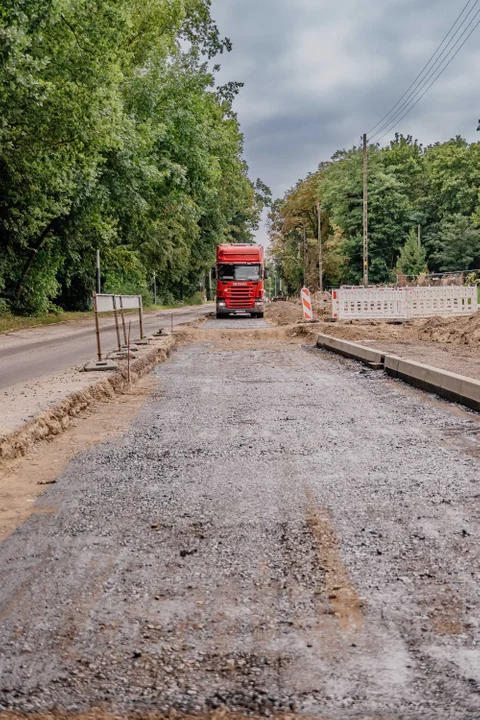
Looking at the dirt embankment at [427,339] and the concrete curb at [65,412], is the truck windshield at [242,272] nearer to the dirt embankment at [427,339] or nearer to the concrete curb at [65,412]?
the dirt embankment at [427,339]

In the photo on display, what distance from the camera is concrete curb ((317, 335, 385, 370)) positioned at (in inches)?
535

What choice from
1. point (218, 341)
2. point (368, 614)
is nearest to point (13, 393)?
point (368, 614)

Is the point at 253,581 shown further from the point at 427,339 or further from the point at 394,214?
the point at 394,214

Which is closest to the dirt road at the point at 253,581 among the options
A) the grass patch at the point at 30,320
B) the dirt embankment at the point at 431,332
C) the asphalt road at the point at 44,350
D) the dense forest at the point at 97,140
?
the asphalt road at the point at 44,350

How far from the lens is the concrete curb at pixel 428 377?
884 cm

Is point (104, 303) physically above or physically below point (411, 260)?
below

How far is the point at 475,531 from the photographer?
3.99 meters

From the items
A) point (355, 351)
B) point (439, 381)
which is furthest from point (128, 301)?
point (439, 381)

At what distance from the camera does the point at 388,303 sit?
2873 centimetres

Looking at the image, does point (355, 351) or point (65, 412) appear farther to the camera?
point (355, 351)

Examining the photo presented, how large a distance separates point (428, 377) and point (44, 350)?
36.7 ft

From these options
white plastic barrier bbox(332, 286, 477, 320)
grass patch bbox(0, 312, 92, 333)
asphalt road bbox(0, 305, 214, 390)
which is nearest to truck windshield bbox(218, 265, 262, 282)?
grass patch bbox(0, 312, 92, 333)

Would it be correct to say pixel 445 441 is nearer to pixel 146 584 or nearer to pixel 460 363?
pixel 146 584

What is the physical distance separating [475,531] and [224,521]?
54.8 inches
